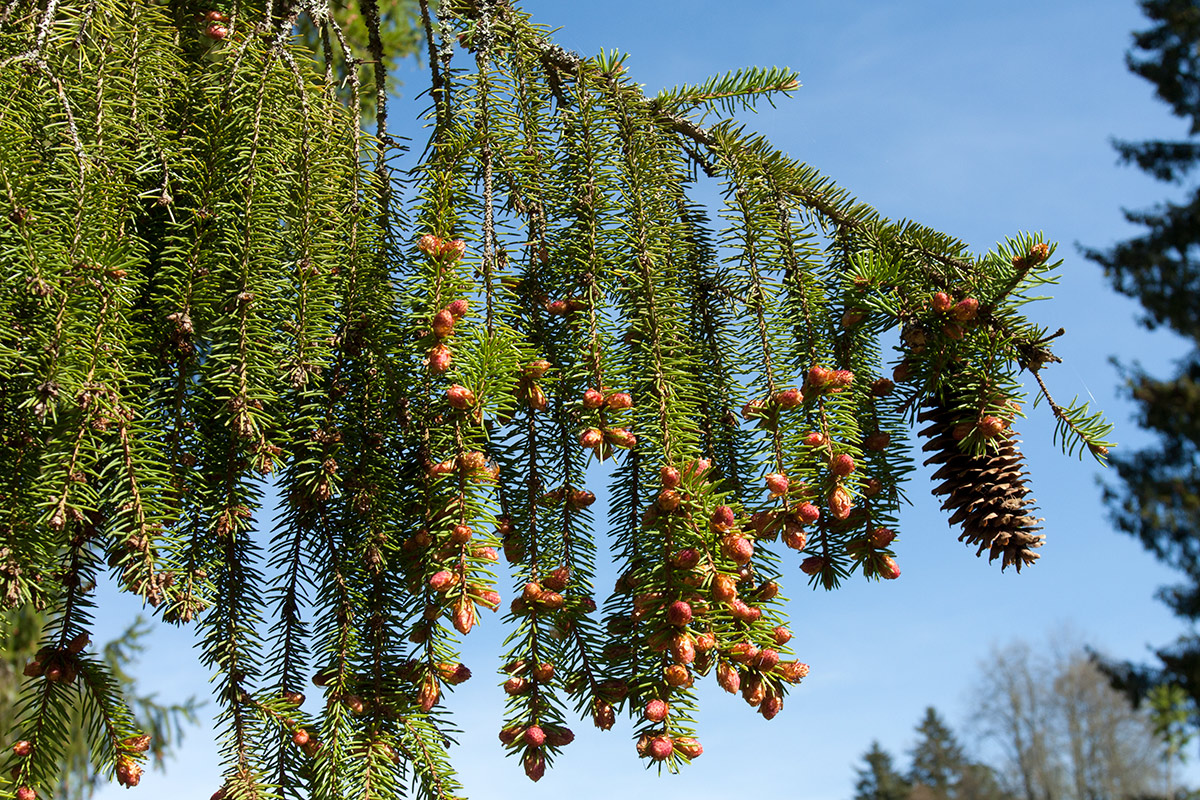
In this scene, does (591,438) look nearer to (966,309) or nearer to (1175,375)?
(966,309)

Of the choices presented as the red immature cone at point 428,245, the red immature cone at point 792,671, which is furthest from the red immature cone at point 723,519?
the red immature cone at point 428,245

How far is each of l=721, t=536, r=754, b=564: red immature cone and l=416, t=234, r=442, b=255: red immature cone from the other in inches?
15.7

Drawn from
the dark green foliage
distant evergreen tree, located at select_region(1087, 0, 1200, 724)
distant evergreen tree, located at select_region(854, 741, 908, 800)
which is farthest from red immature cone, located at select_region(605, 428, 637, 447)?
distant evergreen tree, located at select_region(854, 741, 908, 800)

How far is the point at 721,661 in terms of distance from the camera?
785 mm

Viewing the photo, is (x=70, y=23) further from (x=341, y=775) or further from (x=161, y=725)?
(x=161, y=725)

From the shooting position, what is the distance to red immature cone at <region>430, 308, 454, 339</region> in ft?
2.60

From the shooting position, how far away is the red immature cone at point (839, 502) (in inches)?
33.2

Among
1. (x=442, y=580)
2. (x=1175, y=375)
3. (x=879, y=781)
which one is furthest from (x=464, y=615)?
(x=879, y=781)

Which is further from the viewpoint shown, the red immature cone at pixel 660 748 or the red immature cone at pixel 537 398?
the red immature cone at pixel 537 398

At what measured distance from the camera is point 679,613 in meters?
0.73

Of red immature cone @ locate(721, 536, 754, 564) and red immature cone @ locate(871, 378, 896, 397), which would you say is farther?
red immature cone @ locate(871, 378, 896, 397)

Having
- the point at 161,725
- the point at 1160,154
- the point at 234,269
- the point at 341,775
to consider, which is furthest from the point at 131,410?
the point at 1160,154

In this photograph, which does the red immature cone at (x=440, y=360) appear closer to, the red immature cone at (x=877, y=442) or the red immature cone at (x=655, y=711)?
the red immature cone at (x=655, y=711)

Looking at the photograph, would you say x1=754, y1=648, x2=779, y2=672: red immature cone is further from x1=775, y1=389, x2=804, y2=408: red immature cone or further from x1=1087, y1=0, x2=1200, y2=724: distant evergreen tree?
x1=1087, y1=0, x2=1200, y2=724: distant evergreen tree
